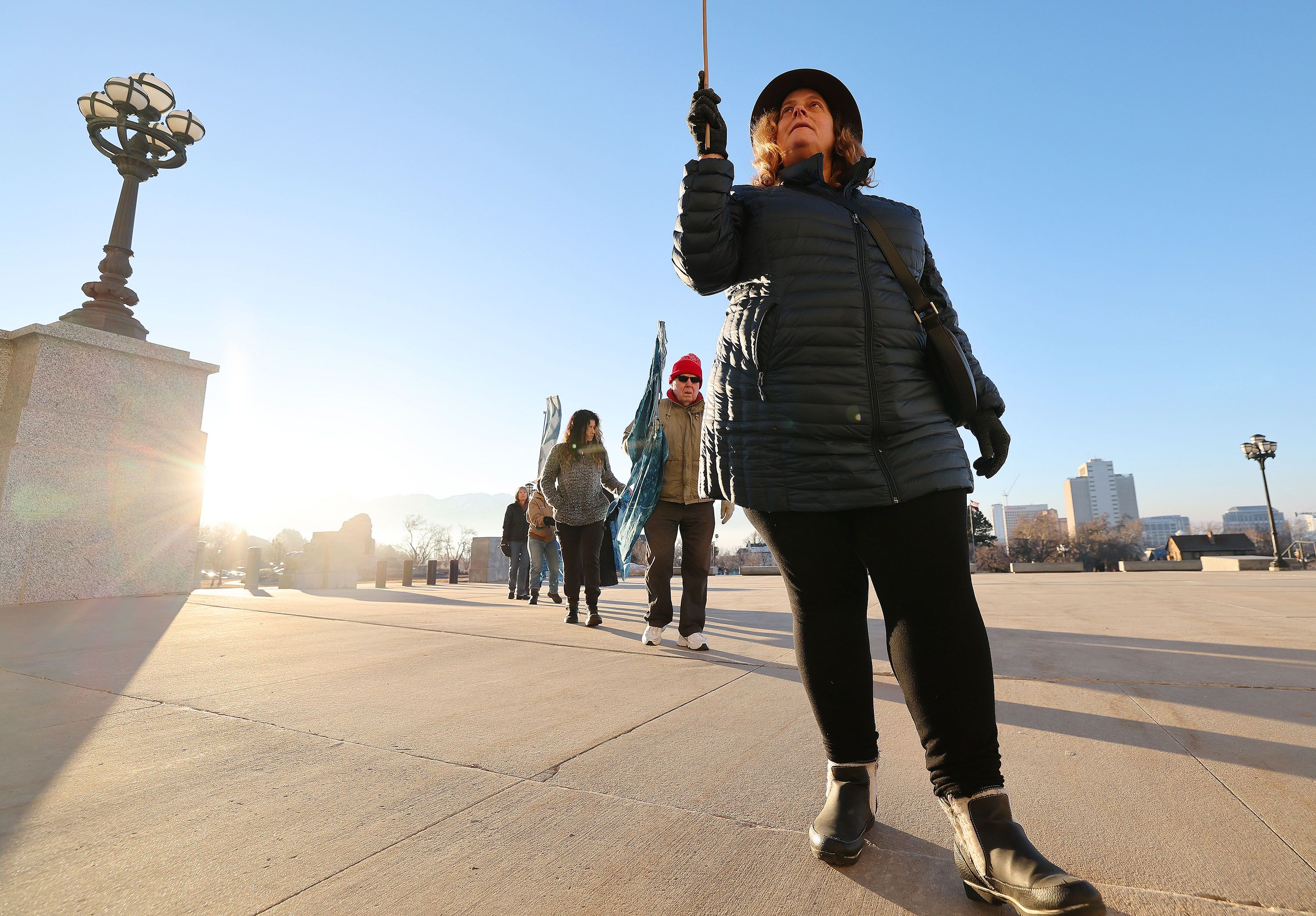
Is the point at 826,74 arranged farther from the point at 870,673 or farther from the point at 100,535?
the point at 100,535

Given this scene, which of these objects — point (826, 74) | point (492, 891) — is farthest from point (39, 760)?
point (826, 74)

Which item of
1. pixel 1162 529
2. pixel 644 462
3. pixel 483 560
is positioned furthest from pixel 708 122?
pixel 1162 529

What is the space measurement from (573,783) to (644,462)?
340 cm

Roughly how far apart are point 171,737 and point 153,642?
2.35 meters

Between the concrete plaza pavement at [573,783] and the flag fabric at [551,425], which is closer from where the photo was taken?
the concrete plaza pavement at [573,783]

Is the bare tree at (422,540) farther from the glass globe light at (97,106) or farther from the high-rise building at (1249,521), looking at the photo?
the high-rise building at (1249,521)

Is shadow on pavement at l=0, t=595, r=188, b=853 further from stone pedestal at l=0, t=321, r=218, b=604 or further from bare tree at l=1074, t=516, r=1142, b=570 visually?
bare tree at l=1074, t=516, r=1142, b=570

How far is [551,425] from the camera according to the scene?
12.6 m

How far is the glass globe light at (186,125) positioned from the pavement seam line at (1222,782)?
10981 mm

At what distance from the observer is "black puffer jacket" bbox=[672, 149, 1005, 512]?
1.62 metres

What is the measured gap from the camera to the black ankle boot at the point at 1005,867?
115 cm

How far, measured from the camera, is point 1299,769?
1.91 m

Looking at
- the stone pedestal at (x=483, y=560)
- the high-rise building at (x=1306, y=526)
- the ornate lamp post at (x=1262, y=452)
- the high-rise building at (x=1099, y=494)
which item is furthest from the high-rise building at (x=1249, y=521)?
the stone pedestal at (x=483, y=560)

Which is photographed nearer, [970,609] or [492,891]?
[492,891]
